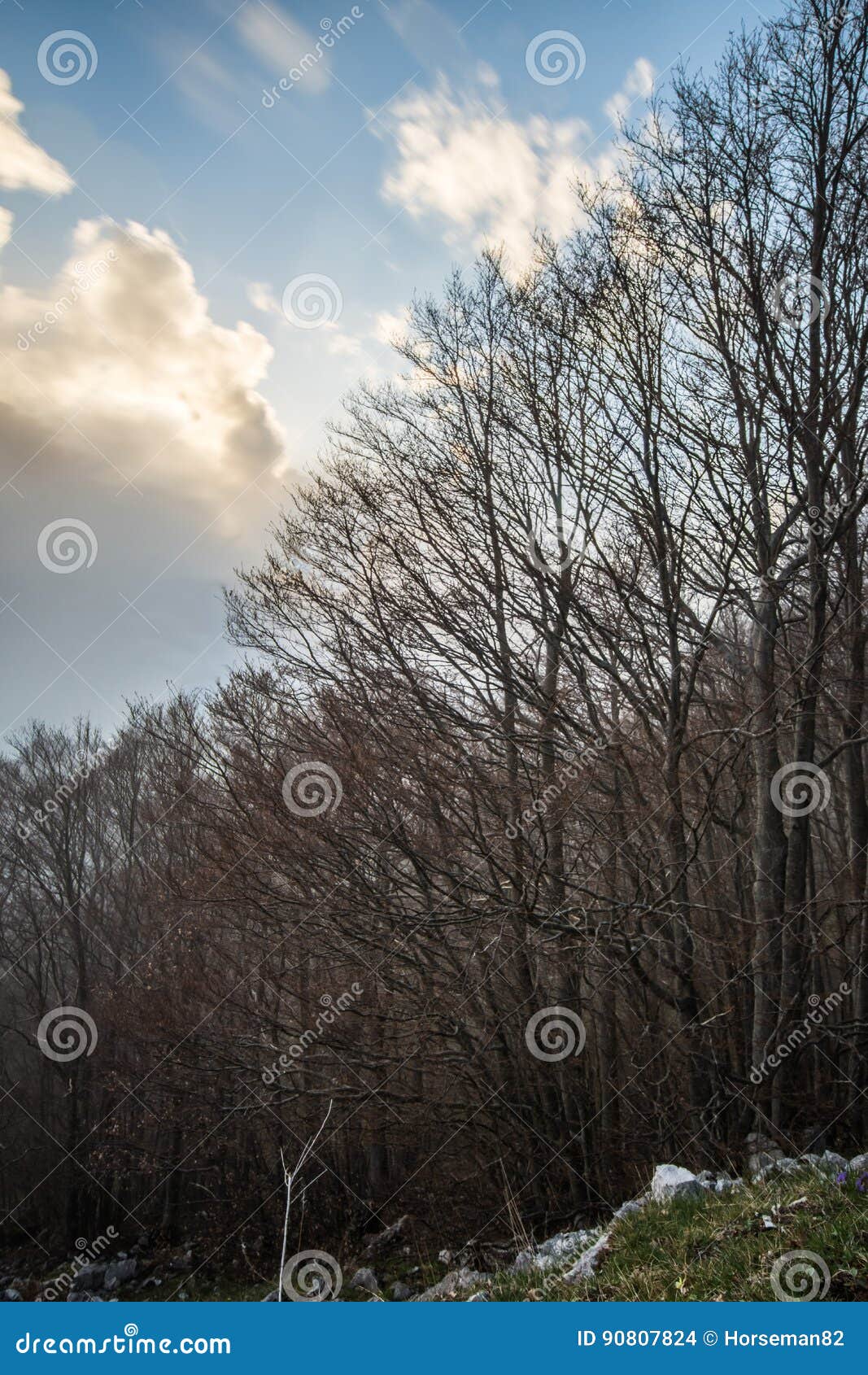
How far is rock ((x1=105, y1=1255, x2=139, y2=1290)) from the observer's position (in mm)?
16062

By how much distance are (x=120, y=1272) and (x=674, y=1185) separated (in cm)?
1603

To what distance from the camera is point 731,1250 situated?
148 inches

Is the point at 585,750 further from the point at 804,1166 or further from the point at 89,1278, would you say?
the point at 89,1278

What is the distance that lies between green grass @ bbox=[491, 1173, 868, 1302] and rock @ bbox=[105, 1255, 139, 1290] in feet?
50.9

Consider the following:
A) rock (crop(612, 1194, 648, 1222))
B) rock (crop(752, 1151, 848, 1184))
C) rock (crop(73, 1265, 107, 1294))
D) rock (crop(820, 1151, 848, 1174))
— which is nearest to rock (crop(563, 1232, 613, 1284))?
rock (crop(612, 1194, 648, 1222))

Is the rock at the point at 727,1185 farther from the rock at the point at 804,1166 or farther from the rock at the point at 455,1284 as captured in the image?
the rock at the point at 455,1284

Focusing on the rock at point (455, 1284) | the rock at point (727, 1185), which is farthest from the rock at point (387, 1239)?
the rock at point (727, 1185)

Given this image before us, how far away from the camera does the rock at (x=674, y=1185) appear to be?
536cm

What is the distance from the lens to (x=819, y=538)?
8.48 meters

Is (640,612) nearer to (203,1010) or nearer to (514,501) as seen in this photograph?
(514,501)

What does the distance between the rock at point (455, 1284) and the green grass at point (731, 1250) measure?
2.19 ft

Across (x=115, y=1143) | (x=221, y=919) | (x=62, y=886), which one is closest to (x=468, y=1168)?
(x=221, y=919)

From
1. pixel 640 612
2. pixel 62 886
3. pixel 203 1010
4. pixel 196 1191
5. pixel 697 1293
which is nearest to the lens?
pixel 697 1293

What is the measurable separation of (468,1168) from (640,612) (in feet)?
26.0
